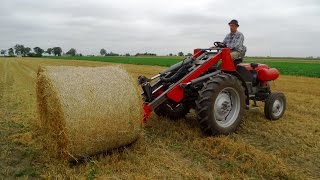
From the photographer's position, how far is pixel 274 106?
861cm

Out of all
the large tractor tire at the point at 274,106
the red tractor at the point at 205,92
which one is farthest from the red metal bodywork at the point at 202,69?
the large tractor tire at the point at 274,106

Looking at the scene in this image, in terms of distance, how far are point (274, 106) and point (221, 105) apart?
224 cm

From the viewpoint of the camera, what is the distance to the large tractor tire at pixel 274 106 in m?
8.43

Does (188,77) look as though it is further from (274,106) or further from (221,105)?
(274,106)

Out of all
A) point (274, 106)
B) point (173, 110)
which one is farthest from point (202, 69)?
point (274, 106)

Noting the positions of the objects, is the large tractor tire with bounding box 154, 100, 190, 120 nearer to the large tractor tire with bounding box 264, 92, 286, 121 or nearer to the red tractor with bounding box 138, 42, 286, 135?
the red tractor with bounding box 138, 42, 286, 135

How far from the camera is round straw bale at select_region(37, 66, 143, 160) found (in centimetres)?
502

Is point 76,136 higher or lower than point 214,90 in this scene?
lower

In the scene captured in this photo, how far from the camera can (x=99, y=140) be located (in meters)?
5.22

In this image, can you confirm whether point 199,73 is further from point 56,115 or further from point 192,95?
point 56,115

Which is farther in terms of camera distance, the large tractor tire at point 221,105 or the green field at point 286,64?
the green field at point 286,64

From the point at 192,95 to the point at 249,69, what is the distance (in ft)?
8.02

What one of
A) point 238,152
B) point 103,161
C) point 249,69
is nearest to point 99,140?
point 103,161

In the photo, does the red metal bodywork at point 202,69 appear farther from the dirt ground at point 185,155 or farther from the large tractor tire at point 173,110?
the large tractor tire at point 173,110
